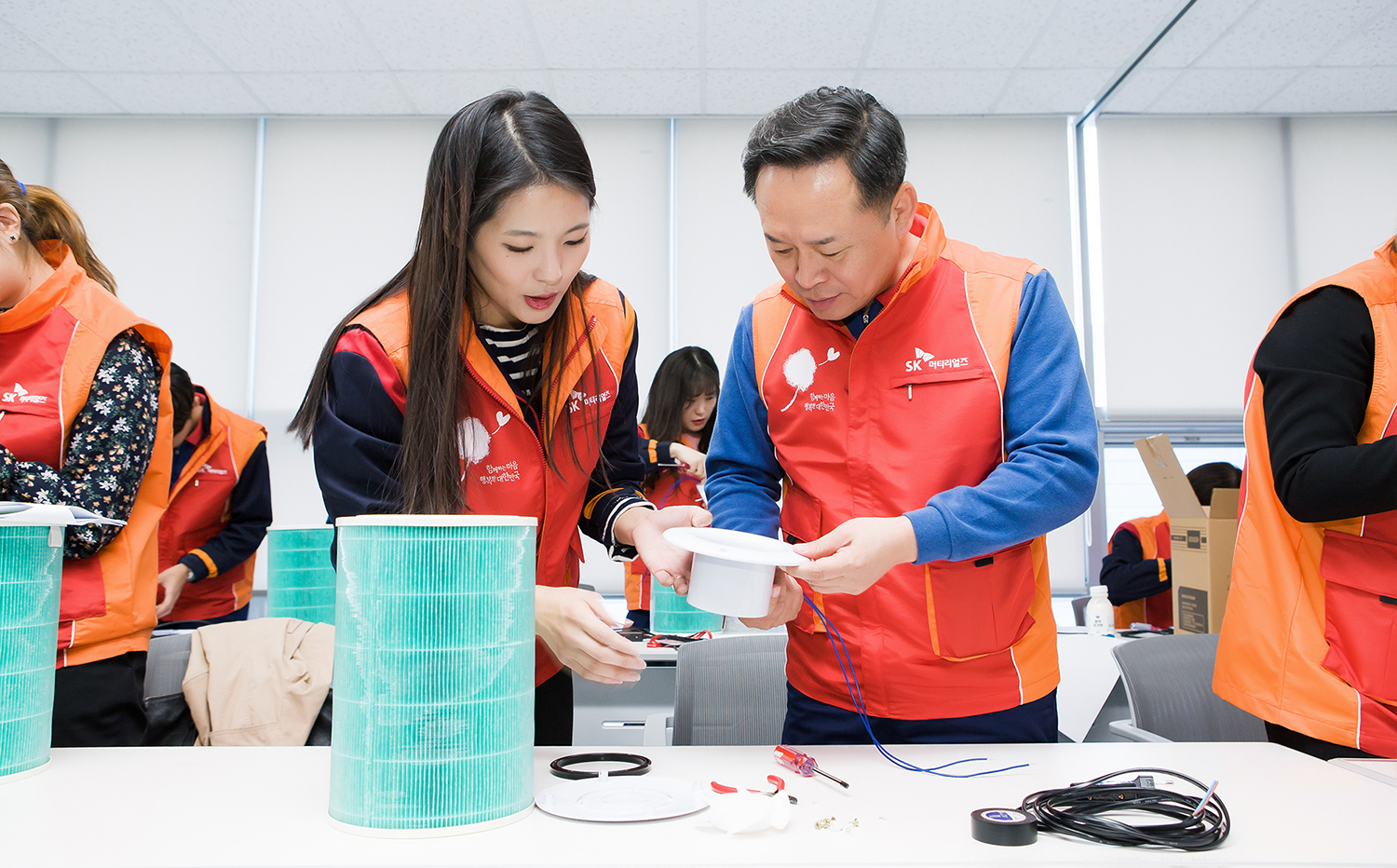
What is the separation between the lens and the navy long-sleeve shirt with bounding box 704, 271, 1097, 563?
3.41 feet

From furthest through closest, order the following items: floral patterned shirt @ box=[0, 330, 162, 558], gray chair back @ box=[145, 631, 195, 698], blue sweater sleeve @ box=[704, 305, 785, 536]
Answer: gray chair back @ box=[145, 631, 195, 698] → blue sweater sleeve @ box=[704, 305, 785, 536] → floral patterned shirt @ box=[0, 330, 162, 558]

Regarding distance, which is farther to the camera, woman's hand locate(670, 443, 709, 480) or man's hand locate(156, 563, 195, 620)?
woman's hand locate(670, 443, 709, 480)

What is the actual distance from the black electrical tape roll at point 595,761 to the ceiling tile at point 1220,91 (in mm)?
4773

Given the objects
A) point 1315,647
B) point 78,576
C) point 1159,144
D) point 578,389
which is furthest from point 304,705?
point 1159,144

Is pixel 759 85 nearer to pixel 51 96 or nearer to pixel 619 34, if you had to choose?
pixel 619 34

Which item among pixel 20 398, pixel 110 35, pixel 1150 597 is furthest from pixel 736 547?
pixel 110 35

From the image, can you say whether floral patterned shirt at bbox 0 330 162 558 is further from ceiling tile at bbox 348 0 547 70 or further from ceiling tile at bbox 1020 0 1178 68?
ceiling tile at bbox 1020 0 1178 68

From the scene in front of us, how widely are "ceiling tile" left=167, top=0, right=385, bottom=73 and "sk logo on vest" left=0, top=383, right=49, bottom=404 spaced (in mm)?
3206

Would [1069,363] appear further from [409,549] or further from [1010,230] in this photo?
[1010,230]

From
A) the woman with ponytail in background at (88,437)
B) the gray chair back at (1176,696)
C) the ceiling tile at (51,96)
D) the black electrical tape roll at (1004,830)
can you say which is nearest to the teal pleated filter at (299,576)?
the woman with ponytail in background at (88,437)

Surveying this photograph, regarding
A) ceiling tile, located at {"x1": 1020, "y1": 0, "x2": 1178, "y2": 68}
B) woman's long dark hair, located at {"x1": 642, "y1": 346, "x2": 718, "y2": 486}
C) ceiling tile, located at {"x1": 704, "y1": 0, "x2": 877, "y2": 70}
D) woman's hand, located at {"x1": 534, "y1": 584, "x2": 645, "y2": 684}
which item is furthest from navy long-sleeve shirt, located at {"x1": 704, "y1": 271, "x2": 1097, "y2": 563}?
ceiling tile, located at {"x1": 1020, "y1": 0, "x2": 1178, "y2": 68}

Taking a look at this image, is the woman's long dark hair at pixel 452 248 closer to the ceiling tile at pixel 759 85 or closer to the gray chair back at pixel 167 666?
the gray chair back at pixel 167 666

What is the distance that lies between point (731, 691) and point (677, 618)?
4.01 ft

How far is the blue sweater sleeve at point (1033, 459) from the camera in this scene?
3.38 feet
